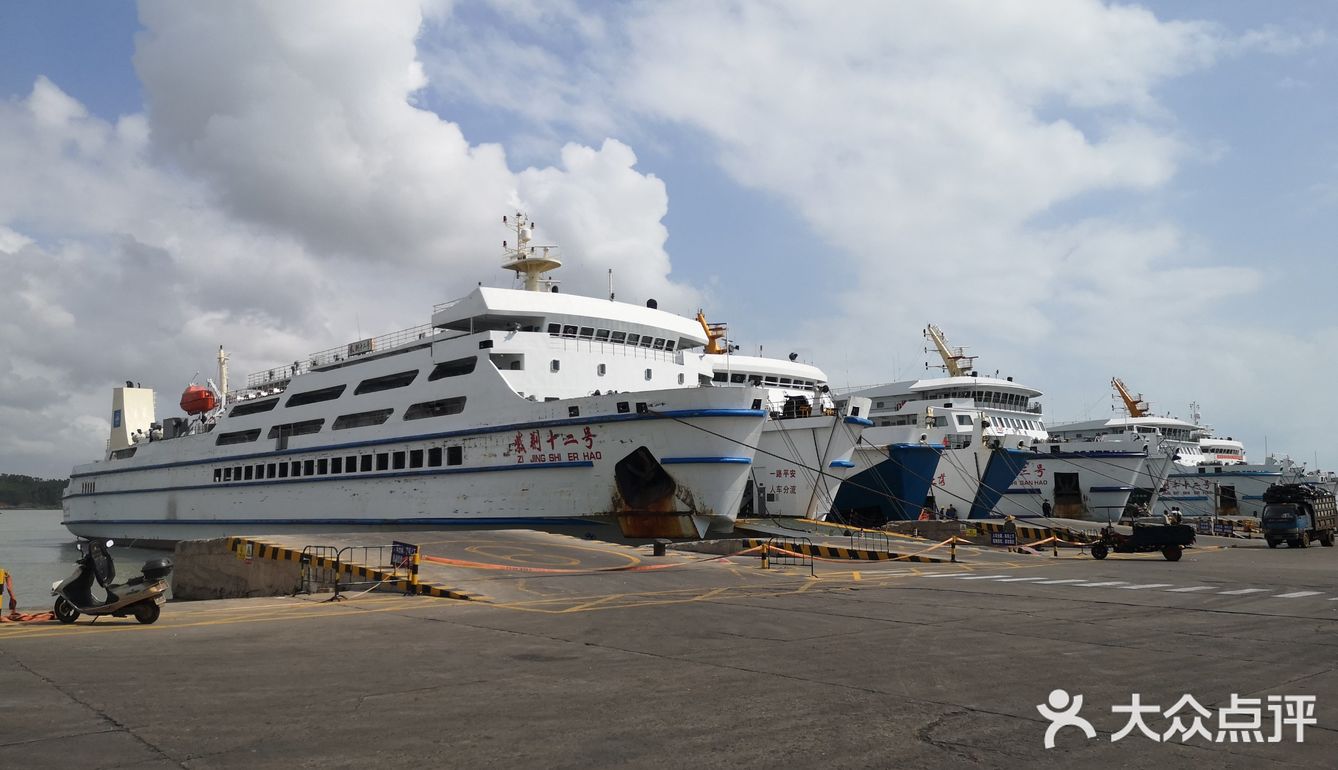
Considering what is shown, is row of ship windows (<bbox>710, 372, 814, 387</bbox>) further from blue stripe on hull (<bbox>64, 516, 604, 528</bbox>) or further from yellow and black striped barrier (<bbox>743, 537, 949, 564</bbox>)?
yellow and black striped barrier (<bbox>743, 537, 949, 564</bbox>)

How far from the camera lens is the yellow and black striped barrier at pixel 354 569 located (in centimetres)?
1313

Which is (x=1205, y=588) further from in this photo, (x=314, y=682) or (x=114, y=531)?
(x=114, y=531)

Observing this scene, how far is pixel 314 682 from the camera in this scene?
6.59 metres

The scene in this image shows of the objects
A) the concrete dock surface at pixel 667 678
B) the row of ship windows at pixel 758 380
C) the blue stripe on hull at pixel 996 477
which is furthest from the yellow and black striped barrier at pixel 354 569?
the blue stripe on hull at pixel 996 477

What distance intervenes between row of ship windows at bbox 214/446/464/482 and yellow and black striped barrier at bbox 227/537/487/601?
29.4 feet

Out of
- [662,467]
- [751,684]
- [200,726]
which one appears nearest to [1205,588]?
[751,684]

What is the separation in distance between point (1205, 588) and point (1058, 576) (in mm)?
2764

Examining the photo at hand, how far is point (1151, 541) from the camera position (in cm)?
2144

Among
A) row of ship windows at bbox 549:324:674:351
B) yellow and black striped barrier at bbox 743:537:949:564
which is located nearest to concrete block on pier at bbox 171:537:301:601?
yellow and black striped barrier at bbox 743:537:949:564

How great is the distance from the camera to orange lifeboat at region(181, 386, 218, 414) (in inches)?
1705

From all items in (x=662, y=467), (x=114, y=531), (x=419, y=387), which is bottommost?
(x=114, y=531)

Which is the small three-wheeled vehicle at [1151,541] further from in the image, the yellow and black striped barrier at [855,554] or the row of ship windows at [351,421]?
the row of ship windows at [351,421]

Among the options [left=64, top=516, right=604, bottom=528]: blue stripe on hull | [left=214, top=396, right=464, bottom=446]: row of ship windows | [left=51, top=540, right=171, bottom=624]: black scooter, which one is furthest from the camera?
[left=214, top=396, right=464, bottom=446]: row of ship windows

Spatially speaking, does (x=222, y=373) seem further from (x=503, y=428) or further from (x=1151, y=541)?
(x=1151, y=541)
